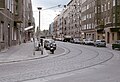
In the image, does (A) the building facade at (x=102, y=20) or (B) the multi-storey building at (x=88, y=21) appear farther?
(B) the multi-storey building at (x=88, y=21)

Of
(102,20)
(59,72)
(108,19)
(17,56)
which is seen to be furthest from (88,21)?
(59,72)

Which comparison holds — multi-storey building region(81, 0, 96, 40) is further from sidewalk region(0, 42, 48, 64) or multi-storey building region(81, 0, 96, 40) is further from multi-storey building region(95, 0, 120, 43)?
sidewalk region(0, 42, 48, 64)

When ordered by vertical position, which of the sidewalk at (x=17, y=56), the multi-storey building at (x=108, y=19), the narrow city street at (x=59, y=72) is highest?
the multi-storey building at (x=108, y=19)

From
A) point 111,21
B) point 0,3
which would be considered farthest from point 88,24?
point 0,3

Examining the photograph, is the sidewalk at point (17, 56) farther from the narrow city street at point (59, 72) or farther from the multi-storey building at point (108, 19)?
the multi-storey building at point (108, 19)

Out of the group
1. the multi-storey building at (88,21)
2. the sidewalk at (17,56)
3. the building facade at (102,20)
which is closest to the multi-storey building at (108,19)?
the building facade at (102,20)

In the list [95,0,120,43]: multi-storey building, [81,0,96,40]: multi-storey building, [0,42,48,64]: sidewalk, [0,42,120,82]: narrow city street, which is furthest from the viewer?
[81,0,96,40]: multi-storey building

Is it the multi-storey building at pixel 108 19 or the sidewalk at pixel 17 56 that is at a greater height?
the multi-storey building at pixel 108 19

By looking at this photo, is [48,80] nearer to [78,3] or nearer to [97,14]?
[97,14]

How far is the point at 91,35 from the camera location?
82562mm

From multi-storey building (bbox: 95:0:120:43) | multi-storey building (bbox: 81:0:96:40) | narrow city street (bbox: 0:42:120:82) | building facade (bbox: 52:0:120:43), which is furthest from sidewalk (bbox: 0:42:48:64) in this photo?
multi-storey building (bbox: 81:0:96:40)

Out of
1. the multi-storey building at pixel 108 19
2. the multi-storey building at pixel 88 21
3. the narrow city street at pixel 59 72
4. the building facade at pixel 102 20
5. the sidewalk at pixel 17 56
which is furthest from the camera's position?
the multi-storey building at pixel 88 21

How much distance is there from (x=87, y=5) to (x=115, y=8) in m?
30.3

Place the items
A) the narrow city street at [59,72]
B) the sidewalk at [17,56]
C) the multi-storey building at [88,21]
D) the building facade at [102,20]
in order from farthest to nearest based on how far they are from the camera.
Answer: the multi-storey building at [88,21], the building facade at [102,20], the sidewalk at [17,56], the narrow city street at [59,72]
